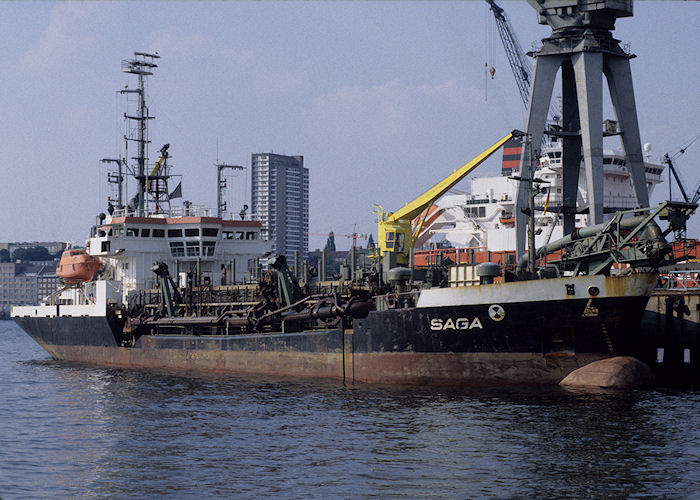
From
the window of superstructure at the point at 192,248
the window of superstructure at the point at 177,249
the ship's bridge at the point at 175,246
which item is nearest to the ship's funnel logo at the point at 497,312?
the ship's bridge at the point at 175,246

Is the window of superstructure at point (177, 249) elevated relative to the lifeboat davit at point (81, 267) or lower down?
elevated

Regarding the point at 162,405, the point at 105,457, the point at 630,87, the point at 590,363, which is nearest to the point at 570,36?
the point at 630,87

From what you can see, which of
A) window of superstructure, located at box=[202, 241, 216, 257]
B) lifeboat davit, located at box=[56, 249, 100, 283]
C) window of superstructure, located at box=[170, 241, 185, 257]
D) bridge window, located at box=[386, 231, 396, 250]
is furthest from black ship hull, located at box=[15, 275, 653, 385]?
A: lifeboat davit, located at box=[56, 249, 100, 283]

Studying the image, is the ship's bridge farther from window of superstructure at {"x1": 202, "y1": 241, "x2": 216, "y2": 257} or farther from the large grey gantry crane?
the large grey gantry crane

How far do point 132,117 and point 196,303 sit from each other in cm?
1593

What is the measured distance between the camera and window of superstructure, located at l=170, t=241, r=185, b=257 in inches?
1886

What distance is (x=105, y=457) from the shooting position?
20.3 metres

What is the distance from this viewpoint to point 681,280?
36.3 metres

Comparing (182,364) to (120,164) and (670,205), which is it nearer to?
(120,164)

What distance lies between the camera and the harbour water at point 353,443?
56.0ft

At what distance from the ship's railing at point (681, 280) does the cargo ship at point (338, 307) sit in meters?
1.23

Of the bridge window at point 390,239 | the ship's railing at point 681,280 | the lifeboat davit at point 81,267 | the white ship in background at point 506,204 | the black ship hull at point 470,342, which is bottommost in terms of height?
the black ship hull at point 470,342

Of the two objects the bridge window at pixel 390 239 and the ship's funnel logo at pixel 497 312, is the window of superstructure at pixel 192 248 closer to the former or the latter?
the bridge window at pixel 390 239

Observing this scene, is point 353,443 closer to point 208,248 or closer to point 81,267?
point 208,248
